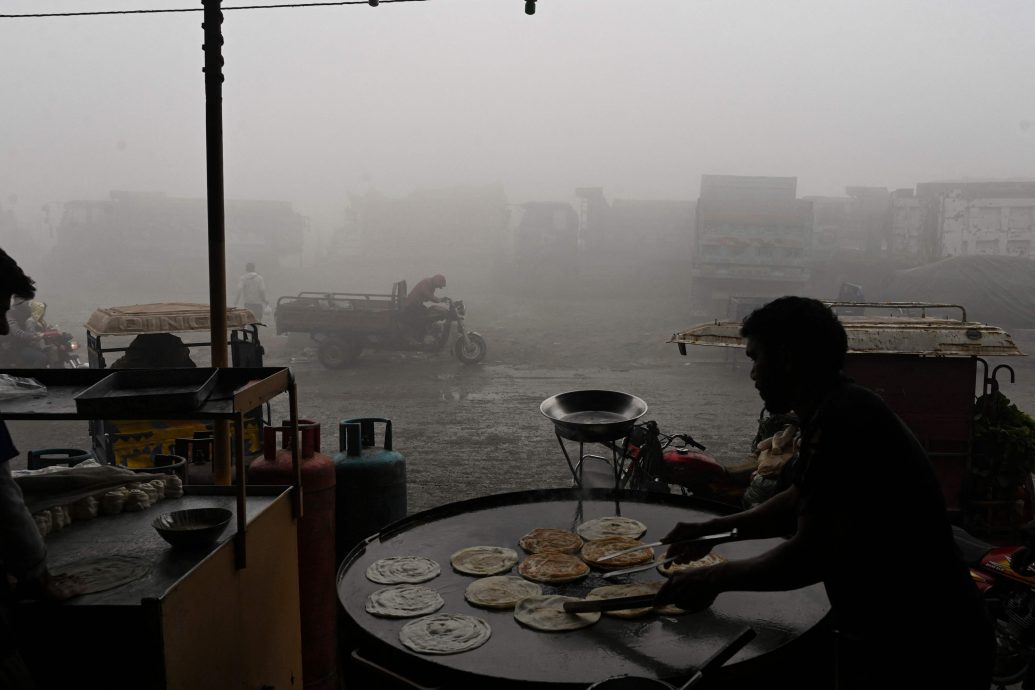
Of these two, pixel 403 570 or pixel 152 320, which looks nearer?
pixel 403 570

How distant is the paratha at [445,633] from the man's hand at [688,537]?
2.84ft

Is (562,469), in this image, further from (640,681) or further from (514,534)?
(640,681)

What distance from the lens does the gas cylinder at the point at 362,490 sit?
506cm

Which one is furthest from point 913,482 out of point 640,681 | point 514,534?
point 514,534

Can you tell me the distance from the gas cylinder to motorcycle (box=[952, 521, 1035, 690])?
3.47 metres

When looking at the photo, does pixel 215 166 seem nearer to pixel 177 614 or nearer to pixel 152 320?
pixel 177 614

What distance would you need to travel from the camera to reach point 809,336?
2330 millimetres

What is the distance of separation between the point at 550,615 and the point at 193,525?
5.26 feet

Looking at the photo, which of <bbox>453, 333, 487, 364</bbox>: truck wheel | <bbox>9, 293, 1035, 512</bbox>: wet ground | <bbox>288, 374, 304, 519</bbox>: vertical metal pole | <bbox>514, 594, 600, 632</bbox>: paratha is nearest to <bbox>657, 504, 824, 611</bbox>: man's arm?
<bbox>514, 594, 600, 632</bbox>: paratha

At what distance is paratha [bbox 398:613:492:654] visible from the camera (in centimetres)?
292

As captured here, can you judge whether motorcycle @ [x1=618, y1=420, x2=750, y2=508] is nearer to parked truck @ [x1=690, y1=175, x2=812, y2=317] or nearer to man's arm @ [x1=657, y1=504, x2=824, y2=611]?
man's arm @ [x1=657, y1=504, x2=824, y2=611]

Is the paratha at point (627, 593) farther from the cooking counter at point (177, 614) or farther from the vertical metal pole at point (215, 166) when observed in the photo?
the vertical metal pole at point (215, 166)

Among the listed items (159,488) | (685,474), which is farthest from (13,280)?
(685,474)

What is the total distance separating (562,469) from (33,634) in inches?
253
